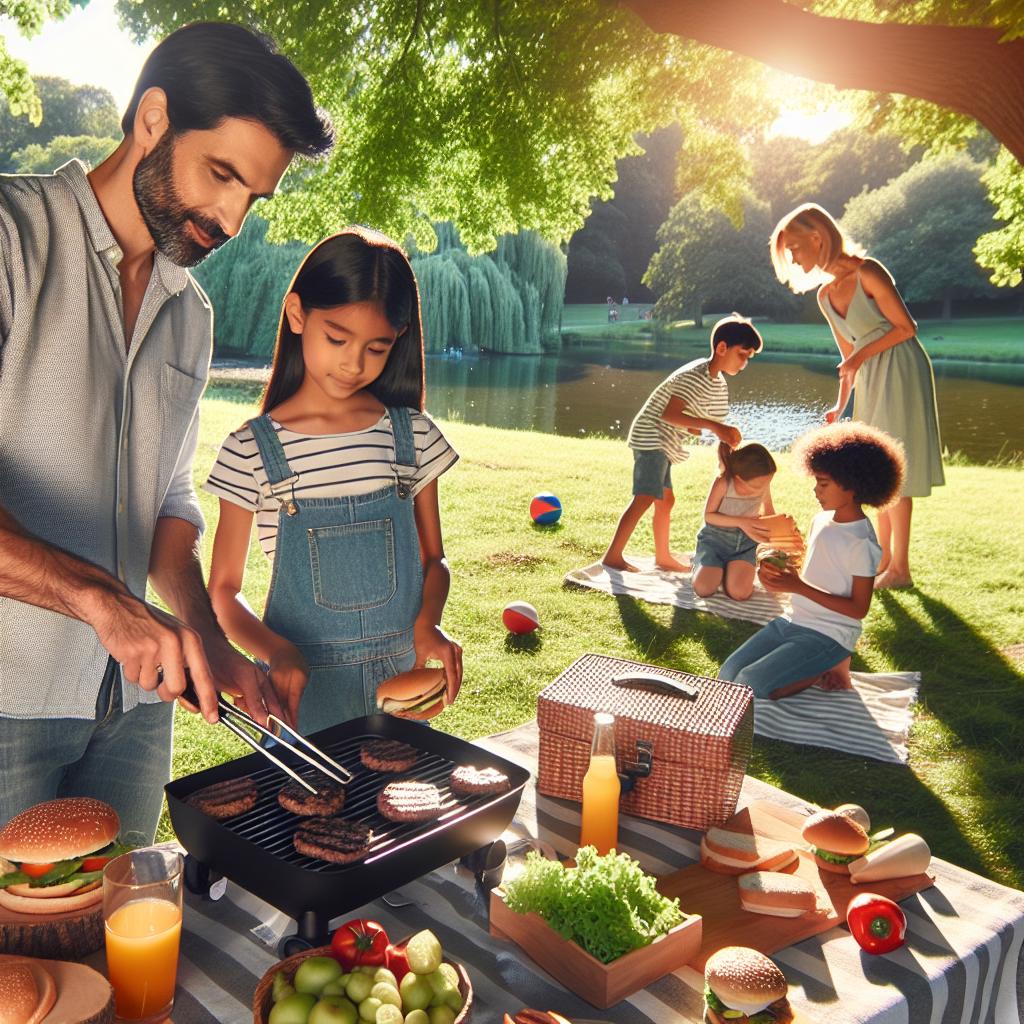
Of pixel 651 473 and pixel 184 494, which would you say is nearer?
pixel 184 494

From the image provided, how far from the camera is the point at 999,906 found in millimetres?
1804

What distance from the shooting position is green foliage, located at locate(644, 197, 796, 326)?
40.6m

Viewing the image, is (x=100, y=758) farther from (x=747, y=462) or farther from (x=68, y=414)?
(x=747, y=462)

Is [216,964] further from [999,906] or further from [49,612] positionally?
[999,906]

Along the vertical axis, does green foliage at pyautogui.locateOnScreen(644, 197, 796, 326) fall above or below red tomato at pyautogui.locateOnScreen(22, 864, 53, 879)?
above

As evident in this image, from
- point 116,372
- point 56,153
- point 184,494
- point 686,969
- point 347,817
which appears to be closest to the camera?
point 686,969

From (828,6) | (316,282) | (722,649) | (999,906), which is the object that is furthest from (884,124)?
(999,906)

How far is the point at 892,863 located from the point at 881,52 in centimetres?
498

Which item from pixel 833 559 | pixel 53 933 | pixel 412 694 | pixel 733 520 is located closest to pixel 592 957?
pixel 53 933

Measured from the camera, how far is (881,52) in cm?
538

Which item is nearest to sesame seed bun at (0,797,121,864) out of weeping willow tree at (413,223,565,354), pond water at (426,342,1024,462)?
pond water at (426,342,1024,462)

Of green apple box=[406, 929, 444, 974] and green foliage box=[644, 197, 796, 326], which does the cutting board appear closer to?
green apple box=[406, 929, 444, 974]

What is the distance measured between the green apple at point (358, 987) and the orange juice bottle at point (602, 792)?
70cm

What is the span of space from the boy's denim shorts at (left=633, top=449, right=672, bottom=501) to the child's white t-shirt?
235cm
